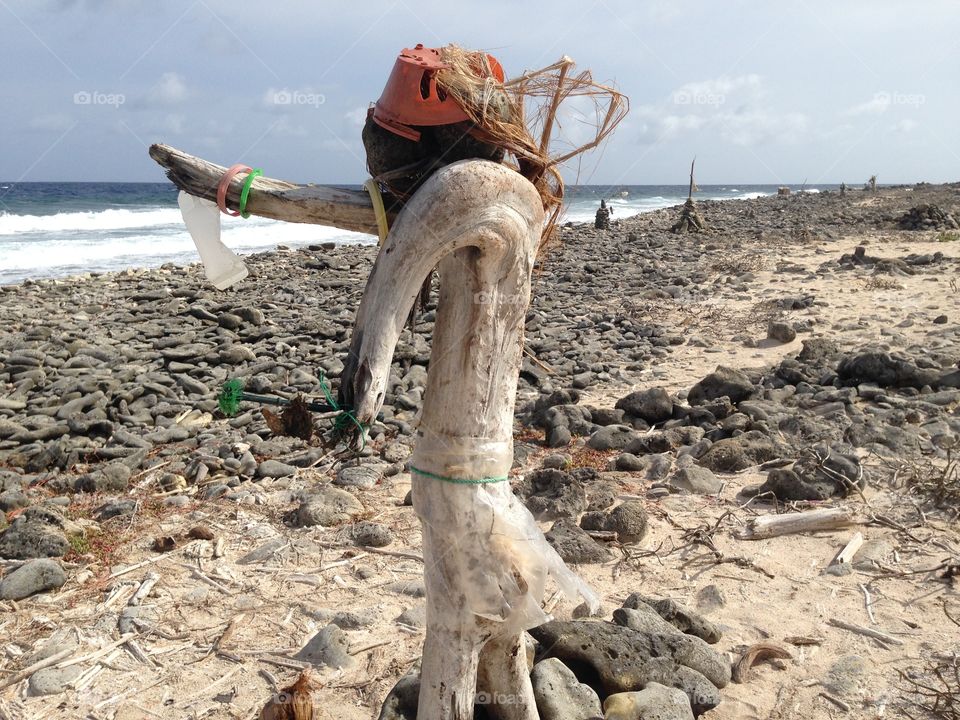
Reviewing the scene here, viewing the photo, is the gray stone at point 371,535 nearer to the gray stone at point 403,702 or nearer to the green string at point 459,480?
the gray stone at point 403,702

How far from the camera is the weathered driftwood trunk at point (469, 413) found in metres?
2.12

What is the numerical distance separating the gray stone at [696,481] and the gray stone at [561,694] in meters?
2.58

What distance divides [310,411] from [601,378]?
7.34 metres

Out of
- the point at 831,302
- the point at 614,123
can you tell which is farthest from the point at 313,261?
the point at 614,123

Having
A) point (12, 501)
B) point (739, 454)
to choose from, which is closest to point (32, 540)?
point (12, 501)

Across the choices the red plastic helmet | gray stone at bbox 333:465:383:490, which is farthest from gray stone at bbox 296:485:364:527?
the red plastic helmet

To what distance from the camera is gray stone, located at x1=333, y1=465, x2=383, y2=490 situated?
5.91m

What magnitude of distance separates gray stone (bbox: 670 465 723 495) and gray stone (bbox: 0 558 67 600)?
3958 mm

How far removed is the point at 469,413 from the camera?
2.39m

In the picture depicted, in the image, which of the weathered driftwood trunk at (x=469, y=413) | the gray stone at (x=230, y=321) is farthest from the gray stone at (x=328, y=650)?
the gray stone at (x=230, y=321)

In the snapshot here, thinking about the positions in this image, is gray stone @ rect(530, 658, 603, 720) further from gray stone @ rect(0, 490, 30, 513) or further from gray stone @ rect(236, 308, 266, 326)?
gray stone @ rect(236, 308, 266, 326)

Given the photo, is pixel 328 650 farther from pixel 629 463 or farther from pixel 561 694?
pixel 629 463

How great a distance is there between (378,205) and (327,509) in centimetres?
346

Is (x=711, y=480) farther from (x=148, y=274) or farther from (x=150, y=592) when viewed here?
(x=148, y=274)
